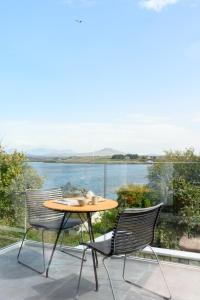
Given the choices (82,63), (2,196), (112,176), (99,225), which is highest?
(82,63)

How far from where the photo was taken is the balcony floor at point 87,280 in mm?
2930

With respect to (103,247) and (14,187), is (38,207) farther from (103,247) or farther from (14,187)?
(103,247)

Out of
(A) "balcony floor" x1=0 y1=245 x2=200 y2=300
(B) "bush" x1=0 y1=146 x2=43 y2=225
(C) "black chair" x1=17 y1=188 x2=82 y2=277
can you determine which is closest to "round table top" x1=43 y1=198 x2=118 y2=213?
(C) "black chair" x1=17 y1=188 x2=82 y2=277

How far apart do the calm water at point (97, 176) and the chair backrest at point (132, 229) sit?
4.29 feet

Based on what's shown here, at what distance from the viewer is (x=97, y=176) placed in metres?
4.29

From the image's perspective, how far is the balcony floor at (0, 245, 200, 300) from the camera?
2.93m

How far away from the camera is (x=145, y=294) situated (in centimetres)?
295

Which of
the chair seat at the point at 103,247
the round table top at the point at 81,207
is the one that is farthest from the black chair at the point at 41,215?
the chair seat at the point at 103,247

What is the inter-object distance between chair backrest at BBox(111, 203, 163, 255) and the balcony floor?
0.50m

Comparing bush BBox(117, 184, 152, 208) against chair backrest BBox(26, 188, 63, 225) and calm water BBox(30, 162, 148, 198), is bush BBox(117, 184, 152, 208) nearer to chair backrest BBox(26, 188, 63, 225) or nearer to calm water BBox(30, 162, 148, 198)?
calm water BBox(30, 162, 148, 198)

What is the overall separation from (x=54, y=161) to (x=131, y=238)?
211cm

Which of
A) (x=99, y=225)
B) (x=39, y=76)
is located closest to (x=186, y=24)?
(x=99, y=225)

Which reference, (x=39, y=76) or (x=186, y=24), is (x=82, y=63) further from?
(x=186, y=24)

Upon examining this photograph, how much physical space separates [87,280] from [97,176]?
4.54 ft
